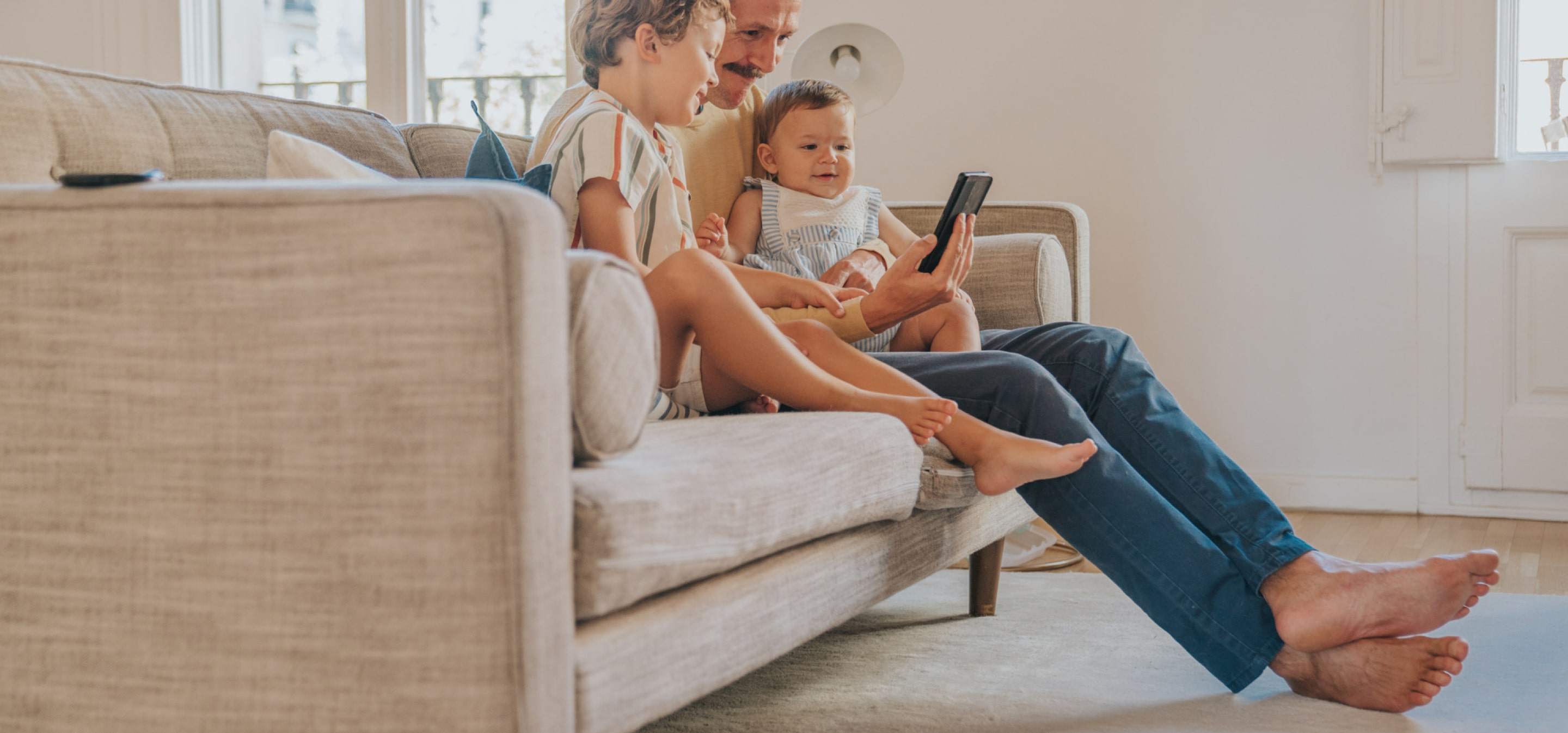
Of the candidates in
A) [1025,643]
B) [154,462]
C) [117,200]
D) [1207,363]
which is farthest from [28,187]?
[1207,363]

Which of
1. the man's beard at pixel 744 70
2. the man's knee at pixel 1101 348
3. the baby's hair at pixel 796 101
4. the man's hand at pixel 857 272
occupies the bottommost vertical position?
the man's knee at pixel 1101 348

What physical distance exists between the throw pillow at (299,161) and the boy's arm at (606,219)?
0.26 metres

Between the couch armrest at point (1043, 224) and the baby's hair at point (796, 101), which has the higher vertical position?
the baby's hair at point (796, 101)

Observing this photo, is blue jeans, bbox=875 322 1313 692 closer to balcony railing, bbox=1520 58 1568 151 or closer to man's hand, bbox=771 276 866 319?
man's hand, bbox=771 276 866 319

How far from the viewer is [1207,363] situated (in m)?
3.24

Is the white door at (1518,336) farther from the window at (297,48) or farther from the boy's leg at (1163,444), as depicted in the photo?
the window at (297,48)

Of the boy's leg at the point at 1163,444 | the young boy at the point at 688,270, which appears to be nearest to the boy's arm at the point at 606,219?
the young boy at the point at 688,270

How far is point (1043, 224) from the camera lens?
241cm

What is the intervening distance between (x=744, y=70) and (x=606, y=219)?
0.77m

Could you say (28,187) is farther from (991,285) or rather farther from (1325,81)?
(1325,81)

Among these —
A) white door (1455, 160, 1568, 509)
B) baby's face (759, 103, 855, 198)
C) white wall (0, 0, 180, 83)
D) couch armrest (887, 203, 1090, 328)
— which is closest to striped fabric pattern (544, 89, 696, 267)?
baby's face (759, 103, 855, 198)

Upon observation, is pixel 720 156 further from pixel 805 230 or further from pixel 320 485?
pixel 320 485

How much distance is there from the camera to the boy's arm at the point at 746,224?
2143mm

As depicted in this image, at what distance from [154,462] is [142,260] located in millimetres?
144
